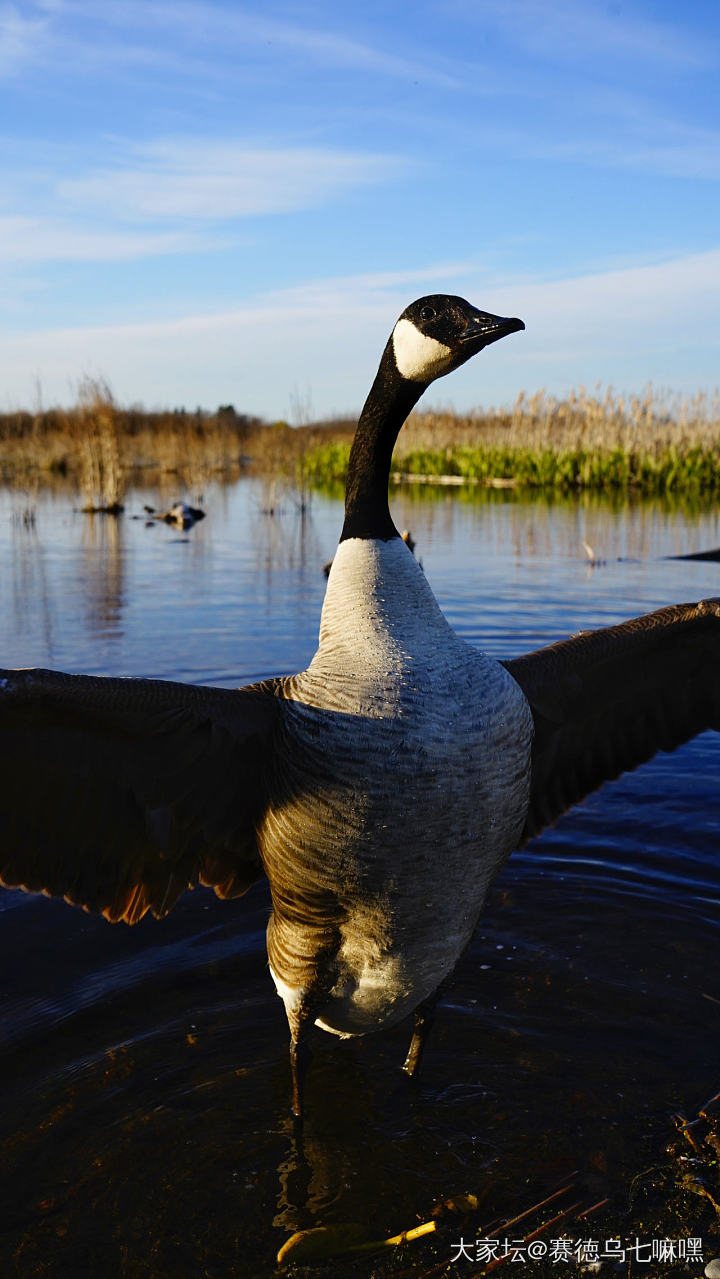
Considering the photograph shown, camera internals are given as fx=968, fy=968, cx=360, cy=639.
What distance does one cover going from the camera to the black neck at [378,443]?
3.82m

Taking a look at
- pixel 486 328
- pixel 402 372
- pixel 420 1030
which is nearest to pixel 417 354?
pixel 402 372

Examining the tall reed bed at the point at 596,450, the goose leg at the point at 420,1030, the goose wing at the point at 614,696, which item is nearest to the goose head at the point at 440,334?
the goose wing at the point at 614,696

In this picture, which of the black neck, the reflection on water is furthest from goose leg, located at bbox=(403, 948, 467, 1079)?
the reflection on water

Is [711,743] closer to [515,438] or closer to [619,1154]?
[619,1154]

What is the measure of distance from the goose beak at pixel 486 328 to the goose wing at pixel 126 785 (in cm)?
157

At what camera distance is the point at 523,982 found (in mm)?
5051

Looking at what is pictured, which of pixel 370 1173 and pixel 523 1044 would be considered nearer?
pixel 370 1173

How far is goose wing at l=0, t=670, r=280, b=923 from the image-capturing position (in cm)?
333

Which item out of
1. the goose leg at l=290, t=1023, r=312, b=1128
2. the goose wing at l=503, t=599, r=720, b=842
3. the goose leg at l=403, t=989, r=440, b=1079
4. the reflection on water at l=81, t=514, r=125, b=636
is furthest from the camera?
the reflection on water at l=81, t=514, r=125, b=636

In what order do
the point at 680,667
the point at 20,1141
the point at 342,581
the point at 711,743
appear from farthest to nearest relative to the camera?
the point at 711,743
the point at 680,667
the point at 20,1141
the point at 342,581

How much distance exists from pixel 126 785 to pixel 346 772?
902 mm

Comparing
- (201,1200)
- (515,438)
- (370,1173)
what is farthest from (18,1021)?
(515,438)

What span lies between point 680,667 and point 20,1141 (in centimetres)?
351

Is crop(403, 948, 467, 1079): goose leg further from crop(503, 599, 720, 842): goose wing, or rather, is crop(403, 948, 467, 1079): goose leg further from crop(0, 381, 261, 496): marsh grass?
crop(0, 381, 261, 496): marsh grass
